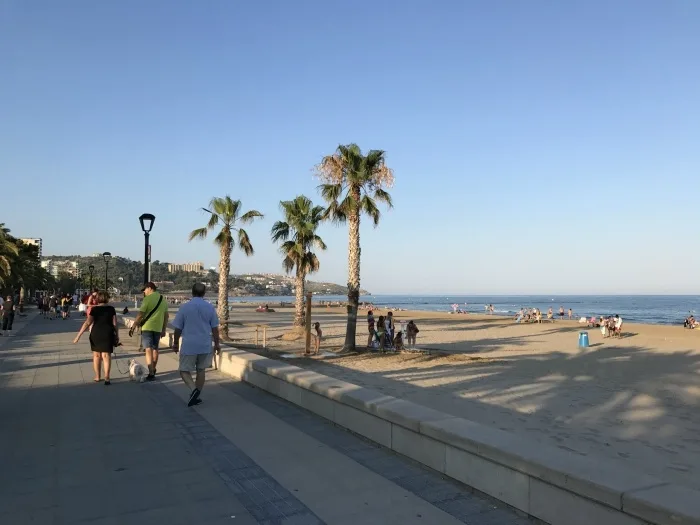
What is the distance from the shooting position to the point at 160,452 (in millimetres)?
4906

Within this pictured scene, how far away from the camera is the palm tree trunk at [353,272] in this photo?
17328 mm

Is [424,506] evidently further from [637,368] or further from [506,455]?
[637,368]

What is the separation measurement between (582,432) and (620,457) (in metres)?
1.27

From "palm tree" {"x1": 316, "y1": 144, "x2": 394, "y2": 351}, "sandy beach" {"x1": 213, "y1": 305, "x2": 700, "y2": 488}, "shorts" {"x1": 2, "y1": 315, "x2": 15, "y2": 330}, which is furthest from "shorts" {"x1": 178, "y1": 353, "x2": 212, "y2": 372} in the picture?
"shorts" {"x1": 2, "y1": 315, "x2": 15, "y2": 330}

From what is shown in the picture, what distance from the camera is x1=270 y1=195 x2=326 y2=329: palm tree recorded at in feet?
79.4

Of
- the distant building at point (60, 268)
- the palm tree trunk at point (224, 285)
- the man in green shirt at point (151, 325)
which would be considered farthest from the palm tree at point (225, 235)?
the distant building at point (60, 268)

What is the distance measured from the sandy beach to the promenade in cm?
319

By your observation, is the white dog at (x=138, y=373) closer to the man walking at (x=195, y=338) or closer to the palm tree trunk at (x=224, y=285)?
the man walking at (x=195, y=338)

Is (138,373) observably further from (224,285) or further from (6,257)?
(6,257)

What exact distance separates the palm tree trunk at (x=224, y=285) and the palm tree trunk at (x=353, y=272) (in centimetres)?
552

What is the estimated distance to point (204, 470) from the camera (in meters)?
4.42

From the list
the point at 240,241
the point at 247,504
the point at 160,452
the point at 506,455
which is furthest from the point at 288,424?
the point at 240,241

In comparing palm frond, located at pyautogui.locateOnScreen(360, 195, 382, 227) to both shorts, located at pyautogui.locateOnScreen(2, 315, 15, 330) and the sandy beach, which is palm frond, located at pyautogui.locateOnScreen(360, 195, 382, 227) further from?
shorts, located at pyautogui.locateOnScreen(2, 315, 15, 330)

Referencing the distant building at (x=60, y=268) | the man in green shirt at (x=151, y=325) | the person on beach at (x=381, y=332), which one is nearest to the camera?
the man in green shirt at (x=151, y=325)
